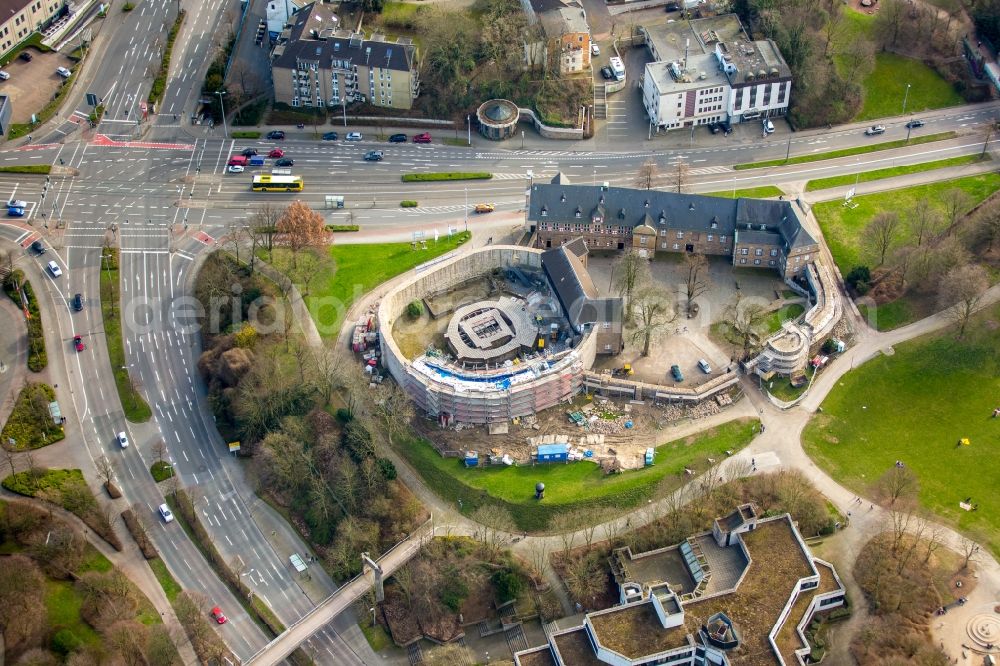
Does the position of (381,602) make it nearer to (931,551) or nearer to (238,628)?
(238,628)

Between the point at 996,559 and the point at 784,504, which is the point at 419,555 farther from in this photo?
the point at 996,559

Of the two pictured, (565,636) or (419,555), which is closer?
(565,636)

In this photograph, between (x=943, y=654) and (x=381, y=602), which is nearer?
(x=943, y=654)

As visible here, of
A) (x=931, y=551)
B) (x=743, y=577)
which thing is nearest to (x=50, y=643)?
(x=743, y=577)

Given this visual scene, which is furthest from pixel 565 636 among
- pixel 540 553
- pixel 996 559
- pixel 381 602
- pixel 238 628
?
pixel 996 559

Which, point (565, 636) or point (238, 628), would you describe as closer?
point (565, 636)

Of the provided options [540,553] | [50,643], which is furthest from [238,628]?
[540,553]

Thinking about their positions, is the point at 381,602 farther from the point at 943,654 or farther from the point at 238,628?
the point at 943,654
